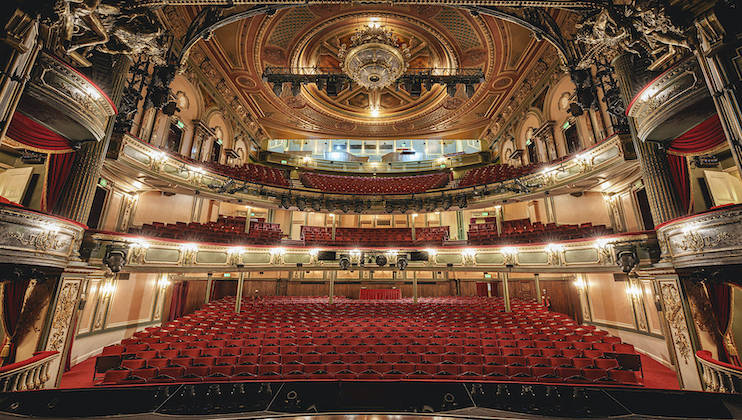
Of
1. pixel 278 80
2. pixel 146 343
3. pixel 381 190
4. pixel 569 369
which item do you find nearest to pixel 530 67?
pixel 381 190

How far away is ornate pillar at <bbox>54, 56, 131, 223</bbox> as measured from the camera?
4453 millimetres

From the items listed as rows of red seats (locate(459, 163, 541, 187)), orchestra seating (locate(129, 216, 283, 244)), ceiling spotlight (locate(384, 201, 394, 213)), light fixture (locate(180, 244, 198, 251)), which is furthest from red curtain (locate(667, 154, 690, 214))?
light fixture (locate(180, 244, 198, 251))

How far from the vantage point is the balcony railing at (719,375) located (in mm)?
3041

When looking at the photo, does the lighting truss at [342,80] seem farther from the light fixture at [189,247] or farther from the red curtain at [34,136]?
the red curtain at [34,136]

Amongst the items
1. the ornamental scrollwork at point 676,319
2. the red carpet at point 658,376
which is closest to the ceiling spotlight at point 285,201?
the ornamental scrollwork at point 676,319

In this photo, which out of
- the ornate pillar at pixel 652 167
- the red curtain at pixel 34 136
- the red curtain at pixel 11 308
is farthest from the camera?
the ornate pillar at pixel 652 167

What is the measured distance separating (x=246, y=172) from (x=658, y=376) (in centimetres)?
1325

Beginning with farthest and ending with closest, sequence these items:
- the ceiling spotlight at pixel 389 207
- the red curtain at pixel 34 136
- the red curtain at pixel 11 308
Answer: the ceiling spotlight at pixel 389 207 < the red curtain at pixel 34 136 < the red curtain at pixel 11 308

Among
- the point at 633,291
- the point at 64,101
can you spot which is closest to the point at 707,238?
the point at 633,291

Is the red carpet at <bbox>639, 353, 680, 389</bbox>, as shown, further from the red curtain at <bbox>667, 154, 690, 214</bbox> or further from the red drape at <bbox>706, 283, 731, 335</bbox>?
the red curtain at <bbox>667, 154, 690, 214</bbox>

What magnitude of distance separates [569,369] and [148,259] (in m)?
8.21

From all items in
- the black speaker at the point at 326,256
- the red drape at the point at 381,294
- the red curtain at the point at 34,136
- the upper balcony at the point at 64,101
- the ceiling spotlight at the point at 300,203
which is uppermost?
the ceiling spotlight at the point at 300,203

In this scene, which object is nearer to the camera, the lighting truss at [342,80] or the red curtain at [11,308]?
the red curtain at [11,308]

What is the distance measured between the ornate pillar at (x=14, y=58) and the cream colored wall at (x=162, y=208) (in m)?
6.22
